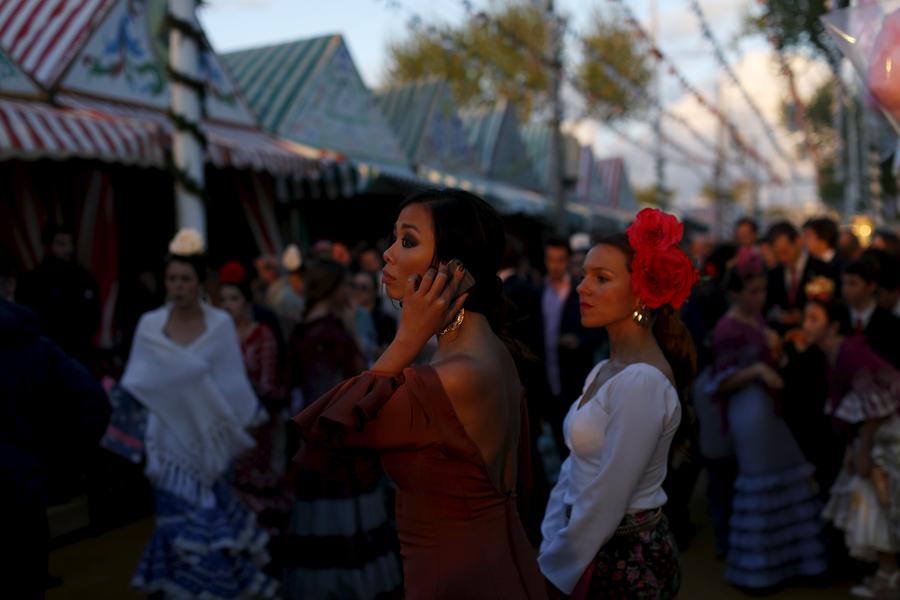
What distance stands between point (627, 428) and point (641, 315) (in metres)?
0.48

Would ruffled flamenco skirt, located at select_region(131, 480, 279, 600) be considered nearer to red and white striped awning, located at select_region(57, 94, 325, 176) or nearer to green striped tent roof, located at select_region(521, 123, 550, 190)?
red and white striped awning, located at select_region(57, 94, 325, 176)

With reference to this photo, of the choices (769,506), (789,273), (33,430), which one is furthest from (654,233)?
(789,273)

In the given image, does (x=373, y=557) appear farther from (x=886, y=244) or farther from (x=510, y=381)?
(x=886, y=244)

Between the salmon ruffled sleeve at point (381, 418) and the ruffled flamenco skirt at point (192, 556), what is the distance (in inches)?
120

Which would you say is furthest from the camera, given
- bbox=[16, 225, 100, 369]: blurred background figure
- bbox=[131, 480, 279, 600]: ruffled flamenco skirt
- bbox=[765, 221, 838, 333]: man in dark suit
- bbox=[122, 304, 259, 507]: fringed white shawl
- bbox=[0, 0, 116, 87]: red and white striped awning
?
bbox=[0, 0, 116, 87]: red and white striped awning

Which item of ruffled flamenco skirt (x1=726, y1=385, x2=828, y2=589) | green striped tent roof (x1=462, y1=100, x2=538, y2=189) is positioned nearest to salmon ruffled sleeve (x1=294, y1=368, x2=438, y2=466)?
ruffled flamenco skirt (x1=726, y1=385, x2=828, y2=589)

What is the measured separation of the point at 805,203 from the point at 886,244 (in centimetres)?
8955

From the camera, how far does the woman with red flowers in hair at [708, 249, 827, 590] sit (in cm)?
558

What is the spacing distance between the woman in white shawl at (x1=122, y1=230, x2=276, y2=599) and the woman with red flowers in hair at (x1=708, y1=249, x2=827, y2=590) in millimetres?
2903

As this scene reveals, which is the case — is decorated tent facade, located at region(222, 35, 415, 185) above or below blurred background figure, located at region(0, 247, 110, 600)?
above

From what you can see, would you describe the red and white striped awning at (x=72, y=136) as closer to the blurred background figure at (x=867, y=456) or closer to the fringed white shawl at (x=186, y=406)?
the fringed white shawl at (x=186, y=406)

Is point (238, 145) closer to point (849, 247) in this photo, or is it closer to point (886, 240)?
point (886, 240)

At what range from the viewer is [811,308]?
18.6 ft

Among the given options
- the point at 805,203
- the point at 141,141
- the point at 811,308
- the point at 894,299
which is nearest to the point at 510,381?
the point at 811,308
